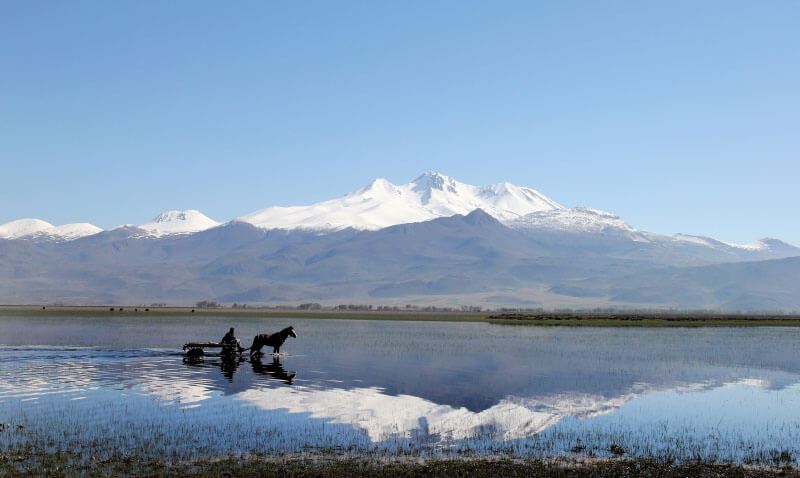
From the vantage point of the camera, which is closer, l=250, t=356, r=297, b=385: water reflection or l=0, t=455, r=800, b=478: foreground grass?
l=0, t=455, r=800, b=478: foreground grass

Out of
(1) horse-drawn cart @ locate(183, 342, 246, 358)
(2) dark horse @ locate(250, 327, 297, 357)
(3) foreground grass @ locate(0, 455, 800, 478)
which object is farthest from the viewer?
(2) dark horse @ locate(250, 327, 297, 357)

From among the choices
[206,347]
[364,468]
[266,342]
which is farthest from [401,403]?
[206,347]

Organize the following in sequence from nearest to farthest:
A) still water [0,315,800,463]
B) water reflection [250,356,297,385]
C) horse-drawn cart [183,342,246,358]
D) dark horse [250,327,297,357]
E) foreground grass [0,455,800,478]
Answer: foreground grass [0,455,800,478], still water [0,315,800,463], water reflection [250,356,297,385], horse-drawn cart [183,342,246,358], dark horse [250,327,297,357]

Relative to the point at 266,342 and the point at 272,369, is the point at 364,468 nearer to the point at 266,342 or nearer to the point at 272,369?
the point at 272,369

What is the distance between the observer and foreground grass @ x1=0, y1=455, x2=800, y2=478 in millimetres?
22125

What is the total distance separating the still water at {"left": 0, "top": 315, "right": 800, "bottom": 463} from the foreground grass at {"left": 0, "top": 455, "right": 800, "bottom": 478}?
1355 mm

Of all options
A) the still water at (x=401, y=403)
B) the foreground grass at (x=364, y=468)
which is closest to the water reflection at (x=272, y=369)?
the still water at (x=401, y=403)

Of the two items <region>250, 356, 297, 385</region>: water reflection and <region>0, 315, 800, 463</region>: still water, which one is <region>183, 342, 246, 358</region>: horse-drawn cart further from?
<region>250, 356, 297, 385</region>: water reflection

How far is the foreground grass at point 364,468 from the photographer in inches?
871

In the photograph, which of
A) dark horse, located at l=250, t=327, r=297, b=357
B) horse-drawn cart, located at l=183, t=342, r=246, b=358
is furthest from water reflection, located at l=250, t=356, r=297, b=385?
horse-drawn cart, located at l=183, t=342, r=246, b=358

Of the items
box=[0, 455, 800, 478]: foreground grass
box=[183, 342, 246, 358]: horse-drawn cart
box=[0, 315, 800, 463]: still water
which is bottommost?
box=[0, 455, 800, 478]: foreground grass

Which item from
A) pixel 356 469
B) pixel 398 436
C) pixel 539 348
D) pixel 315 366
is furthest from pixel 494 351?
pixel 356 469

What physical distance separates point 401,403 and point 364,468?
496 inches

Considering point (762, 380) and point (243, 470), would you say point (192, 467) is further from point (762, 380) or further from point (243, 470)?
point (762, 380)
